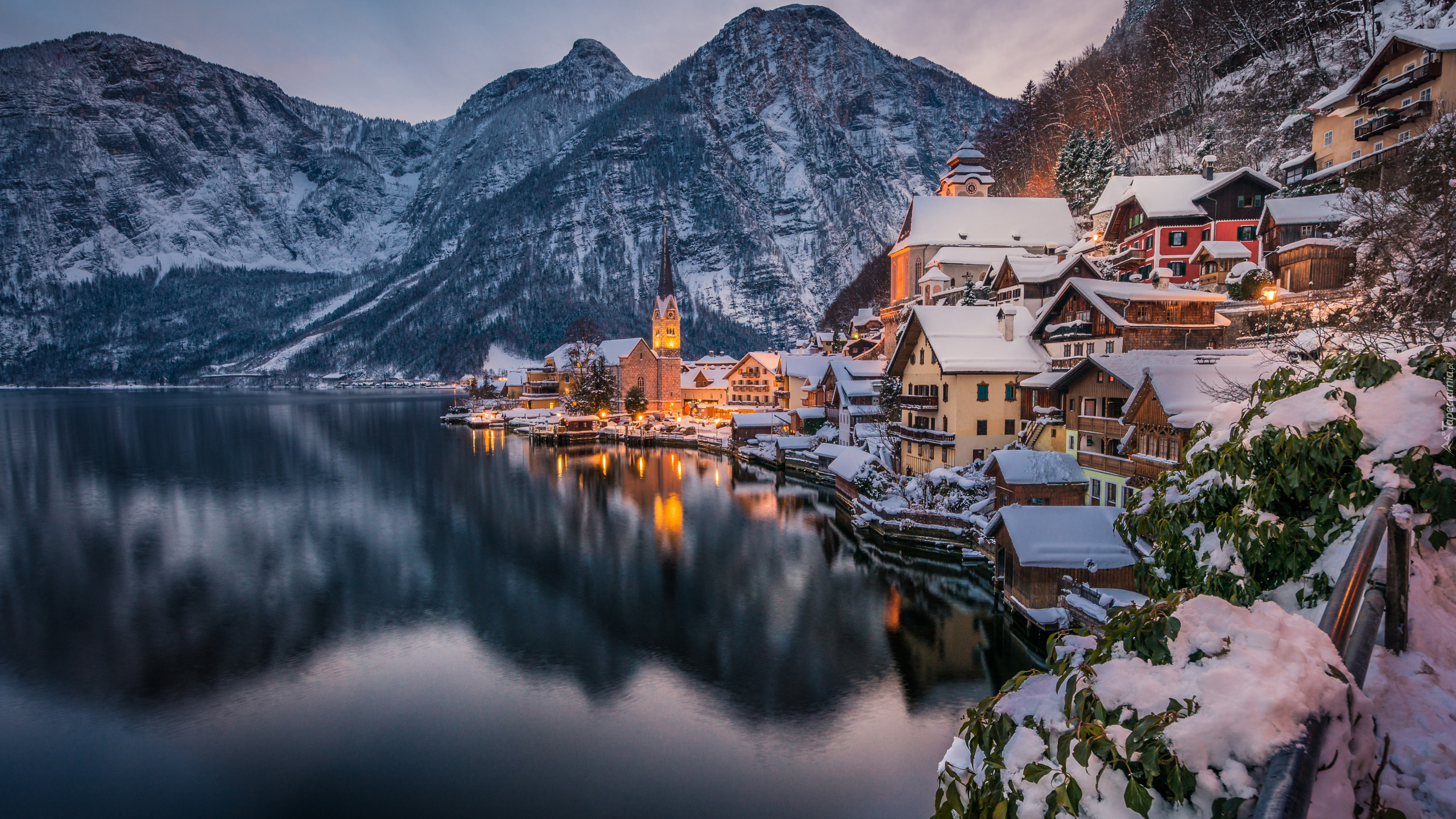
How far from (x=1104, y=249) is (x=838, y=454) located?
72.0ft

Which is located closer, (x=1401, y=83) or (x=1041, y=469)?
(x=1041, y=469)

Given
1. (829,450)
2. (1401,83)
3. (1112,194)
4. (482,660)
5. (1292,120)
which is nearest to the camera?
→ (482,660)

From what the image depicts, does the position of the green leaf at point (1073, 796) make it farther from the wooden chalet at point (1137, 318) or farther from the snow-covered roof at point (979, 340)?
the snow-covered roof at point (979, 340)

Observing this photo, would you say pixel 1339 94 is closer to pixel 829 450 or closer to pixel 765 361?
pixel 829 450

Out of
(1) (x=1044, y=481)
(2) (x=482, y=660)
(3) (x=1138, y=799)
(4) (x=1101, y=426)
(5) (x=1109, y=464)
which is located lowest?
(2) (x=482, y=660)

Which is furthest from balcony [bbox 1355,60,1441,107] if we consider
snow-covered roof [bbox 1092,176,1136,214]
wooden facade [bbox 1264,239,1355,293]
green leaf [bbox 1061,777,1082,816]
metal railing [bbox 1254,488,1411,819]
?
green leaf [bbox 1061,777,1082,816]

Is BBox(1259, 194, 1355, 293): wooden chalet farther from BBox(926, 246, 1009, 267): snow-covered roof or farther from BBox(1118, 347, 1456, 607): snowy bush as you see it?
BBox(1118, 347, 1456, 607): snowy bush

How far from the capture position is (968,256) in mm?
50594

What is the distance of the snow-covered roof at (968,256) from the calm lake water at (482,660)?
74.4ft

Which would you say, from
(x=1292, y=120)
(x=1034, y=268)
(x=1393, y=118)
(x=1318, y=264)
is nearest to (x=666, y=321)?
(x=1034, y=268)

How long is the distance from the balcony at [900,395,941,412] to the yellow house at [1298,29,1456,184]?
2134 centimetres

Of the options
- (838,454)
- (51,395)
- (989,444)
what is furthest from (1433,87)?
(51,395)

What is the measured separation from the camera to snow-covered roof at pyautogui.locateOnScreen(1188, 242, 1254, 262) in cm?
3177

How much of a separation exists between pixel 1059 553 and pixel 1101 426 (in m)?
6.56
